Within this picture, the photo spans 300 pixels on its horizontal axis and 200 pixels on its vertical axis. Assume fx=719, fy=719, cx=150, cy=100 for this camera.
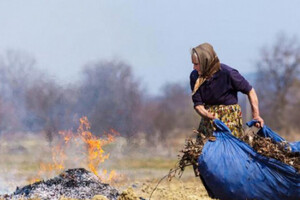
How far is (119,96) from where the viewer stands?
14.9 m

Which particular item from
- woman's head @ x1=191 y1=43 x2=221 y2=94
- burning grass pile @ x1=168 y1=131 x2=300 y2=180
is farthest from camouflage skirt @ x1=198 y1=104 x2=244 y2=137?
woman's head @ x1=191 y1=43 x2=221 y2=94

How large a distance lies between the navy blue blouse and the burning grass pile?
388 mm

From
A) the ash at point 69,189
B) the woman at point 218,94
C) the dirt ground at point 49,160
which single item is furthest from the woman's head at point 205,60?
the dirt ground at point 49,160

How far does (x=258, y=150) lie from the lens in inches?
259

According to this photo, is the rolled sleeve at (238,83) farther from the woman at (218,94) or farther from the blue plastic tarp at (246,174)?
the blue plastic tarp at (246,174)

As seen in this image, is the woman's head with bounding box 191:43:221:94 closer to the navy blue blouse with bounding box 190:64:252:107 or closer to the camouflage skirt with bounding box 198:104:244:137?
the navy blue blouse with bounding box 190:64:252:107

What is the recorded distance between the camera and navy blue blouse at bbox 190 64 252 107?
6.97m

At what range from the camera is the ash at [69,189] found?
831 cm

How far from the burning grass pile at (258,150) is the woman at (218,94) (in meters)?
0.19

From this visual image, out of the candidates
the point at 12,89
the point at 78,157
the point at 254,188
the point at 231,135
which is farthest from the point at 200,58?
the point at 12,89

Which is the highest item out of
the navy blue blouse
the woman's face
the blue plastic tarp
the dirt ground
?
the dirt ground

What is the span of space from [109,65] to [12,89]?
2.12 metres

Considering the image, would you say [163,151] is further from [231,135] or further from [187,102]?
[231,135]

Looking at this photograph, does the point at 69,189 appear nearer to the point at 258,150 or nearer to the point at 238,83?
the point at 238,83
